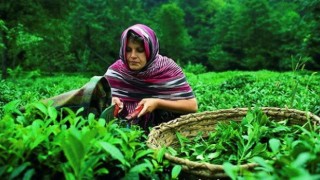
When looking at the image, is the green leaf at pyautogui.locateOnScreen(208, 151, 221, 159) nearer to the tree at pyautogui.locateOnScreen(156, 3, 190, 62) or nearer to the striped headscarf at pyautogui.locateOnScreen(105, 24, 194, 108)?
the striped headscarf at pyautogui.locateOnScreen(105, 24, 194, 108)

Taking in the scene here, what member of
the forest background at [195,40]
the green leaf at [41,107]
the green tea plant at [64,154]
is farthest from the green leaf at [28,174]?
the forest background at [195,40]

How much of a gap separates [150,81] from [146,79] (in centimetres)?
4

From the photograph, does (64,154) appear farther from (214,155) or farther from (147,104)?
(147,104)

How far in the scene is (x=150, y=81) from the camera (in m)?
3.34

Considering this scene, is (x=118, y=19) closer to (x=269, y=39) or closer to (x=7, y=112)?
(x=269, y=39)

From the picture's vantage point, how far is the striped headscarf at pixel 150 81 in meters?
3.33

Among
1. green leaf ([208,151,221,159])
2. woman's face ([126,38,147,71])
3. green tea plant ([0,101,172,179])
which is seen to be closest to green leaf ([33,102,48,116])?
green tea plant ([0,101,172,179])

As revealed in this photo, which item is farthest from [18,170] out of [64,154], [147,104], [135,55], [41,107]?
[135,55]

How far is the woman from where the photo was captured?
3232 mm

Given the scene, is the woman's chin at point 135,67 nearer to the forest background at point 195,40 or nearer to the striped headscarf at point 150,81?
the striped headscarf at point 150,81

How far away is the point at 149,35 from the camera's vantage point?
3311 millimetres

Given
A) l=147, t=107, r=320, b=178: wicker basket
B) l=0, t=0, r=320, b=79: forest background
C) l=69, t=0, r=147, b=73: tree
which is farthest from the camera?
l=69, t=0, r=147, b=73: tree

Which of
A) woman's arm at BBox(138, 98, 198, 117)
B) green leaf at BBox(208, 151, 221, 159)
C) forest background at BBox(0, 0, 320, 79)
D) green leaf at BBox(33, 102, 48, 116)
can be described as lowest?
forest background at BBox(0, 0, 320, 79)

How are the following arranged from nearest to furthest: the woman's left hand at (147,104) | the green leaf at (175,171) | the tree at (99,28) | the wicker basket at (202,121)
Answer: the green leaf at (175,171)
the wicker basket at (202,121)
the woman's left hand at (147,104)
the tree at (99,28)
